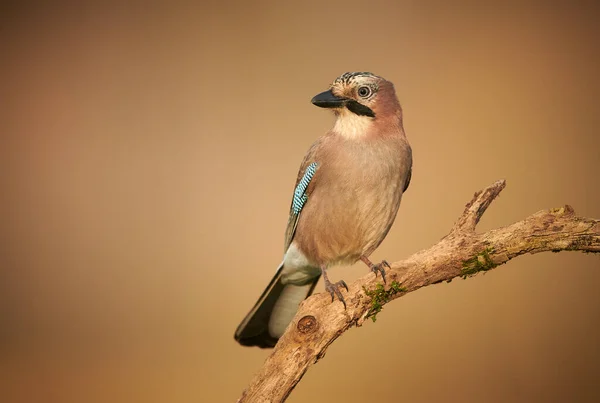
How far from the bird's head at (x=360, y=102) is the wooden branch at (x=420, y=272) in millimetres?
707

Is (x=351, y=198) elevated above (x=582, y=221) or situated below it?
above

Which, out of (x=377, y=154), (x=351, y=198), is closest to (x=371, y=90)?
(x=377, y=154)

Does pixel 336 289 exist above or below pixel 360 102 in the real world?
below

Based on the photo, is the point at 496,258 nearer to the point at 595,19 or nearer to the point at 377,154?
the point at 377,154

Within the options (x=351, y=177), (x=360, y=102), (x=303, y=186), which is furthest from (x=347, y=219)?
(x=360, y=102)

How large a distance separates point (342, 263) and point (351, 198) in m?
0.47

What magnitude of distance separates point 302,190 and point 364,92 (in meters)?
0.67

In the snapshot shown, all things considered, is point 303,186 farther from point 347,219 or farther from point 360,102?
point 360,102

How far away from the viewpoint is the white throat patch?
11.1 feet

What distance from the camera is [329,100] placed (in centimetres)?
327

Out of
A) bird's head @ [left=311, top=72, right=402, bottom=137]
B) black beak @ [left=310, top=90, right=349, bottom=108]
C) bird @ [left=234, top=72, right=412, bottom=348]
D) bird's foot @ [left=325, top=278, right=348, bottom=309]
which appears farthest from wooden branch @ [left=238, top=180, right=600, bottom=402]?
black beak @ [left=310, top=90, right=349, bottom=108]

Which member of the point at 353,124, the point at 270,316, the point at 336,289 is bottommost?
the point at 270,316

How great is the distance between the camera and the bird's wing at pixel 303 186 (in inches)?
138

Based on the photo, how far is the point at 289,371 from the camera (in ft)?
8.93
